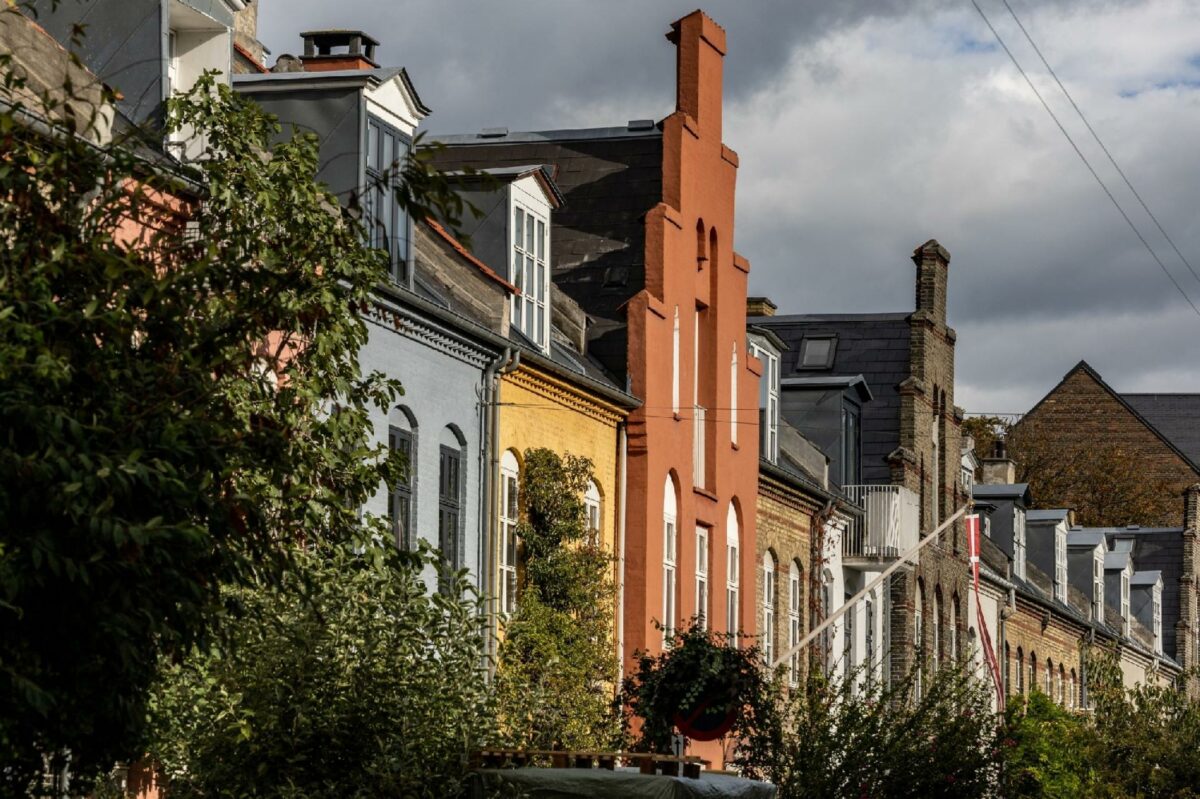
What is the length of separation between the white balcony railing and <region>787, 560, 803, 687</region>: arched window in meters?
3.55

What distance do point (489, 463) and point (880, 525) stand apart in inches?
765

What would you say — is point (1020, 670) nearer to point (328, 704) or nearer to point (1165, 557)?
point (1165, 557)

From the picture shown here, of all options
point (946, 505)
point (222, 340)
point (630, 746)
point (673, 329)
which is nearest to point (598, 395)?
point (673, 329)

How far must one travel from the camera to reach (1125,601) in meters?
77.1

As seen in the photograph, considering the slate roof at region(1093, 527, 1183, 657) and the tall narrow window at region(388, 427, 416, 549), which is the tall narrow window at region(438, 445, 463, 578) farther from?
the slate roof at region(1093, 527, 1183, 657)

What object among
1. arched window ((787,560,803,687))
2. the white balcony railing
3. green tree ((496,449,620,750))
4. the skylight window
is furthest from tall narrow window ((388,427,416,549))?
the skylight window

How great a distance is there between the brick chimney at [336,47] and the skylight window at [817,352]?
2321cm

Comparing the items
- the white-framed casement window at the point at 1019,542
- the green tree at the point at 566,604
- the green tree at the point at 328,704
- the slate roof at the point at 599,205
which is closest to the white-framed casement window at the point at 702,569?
the slate roof at the point at 599,205

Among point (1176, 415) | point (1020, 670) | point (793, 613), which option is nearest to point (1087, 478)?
point (1176, 415)

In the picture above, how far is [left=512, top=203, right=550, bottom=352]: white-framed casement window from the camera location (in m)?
28.1

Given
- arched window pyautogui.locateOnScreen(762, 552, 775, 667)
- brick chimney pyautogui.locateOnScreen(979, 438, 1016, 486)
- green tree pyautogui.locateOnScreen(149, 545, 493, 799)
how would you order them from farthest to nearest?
1. brick chimney pyautogui.locateOnScreen(979, 438, 1016, 486)
2. arched window pyautogui.locateOnScreen(762, 552, 775, 667)
3. green tree pyautogui.locateOnScreen(149, 545, 493, 799)

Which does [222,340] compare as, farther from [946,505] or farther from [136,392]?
[946,505]

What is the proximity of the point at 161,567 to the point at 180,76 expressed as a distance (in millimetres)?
12274

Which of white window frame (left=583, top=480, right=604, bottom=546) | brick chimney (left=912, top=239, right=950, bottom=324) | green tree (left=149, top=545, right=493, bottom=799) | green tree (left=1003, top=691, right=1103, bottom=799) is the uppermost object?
brick chimney (left=912, top=239, right=950, bottom=324)
